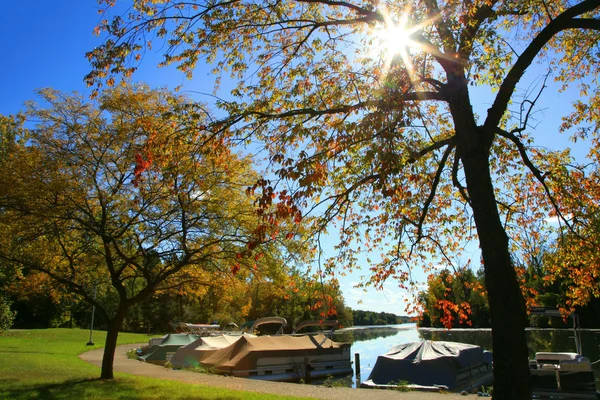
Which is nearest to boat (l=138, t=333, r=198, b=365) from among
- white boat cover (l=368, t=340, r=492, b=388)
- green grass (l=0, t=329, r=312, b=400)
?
green grass (l=0, t=329, r=312, b=400)

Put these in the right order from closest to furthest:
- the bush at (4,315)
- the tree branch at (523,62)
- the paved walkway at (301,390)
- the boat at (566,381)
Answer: the tree branch at (523,62), the boat at (566,381), the paved walkway at (301,390), the bush at (4,315)

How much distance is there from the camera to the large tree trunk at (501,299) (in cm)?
673

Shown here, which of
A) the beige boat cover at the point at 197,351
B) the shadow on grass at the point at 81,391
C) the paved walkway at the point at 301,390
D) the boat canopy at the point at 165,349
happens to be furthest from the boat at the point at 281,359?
the shadow on grass at the point at 81,391

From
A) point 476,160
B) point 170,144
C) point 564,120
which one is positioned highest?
point 564,120

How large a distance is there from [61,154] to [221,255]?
5.79 metres

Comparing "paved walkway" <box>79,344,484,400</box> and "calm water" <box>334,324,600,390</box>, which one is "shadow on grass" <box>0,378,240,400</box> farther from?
"calm water" <box>334,324,600,390</box>

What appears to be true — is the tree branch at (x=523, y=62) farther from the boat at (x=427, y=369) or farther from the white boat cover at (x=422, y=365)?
the white boat cover at (x=422, y=365)

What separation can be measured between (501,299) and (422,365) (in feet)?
39.9

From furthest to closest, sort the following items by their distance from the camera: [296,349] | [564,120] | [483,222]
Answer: [296,349] → [564,120] → [483,222]

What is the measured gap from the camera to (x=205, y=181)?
1325cm

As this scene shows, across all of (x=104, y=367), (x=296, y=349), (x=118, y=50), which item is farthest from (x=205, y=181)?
(x=296, y=349)

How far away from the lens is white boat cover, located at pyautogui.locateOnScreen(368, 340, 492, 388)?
695 inches

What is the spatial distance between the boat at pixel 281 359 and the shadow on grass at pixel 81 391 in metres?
8.14

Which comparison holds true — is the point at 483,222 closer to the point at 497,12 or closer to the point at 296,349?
the point at 497,12
